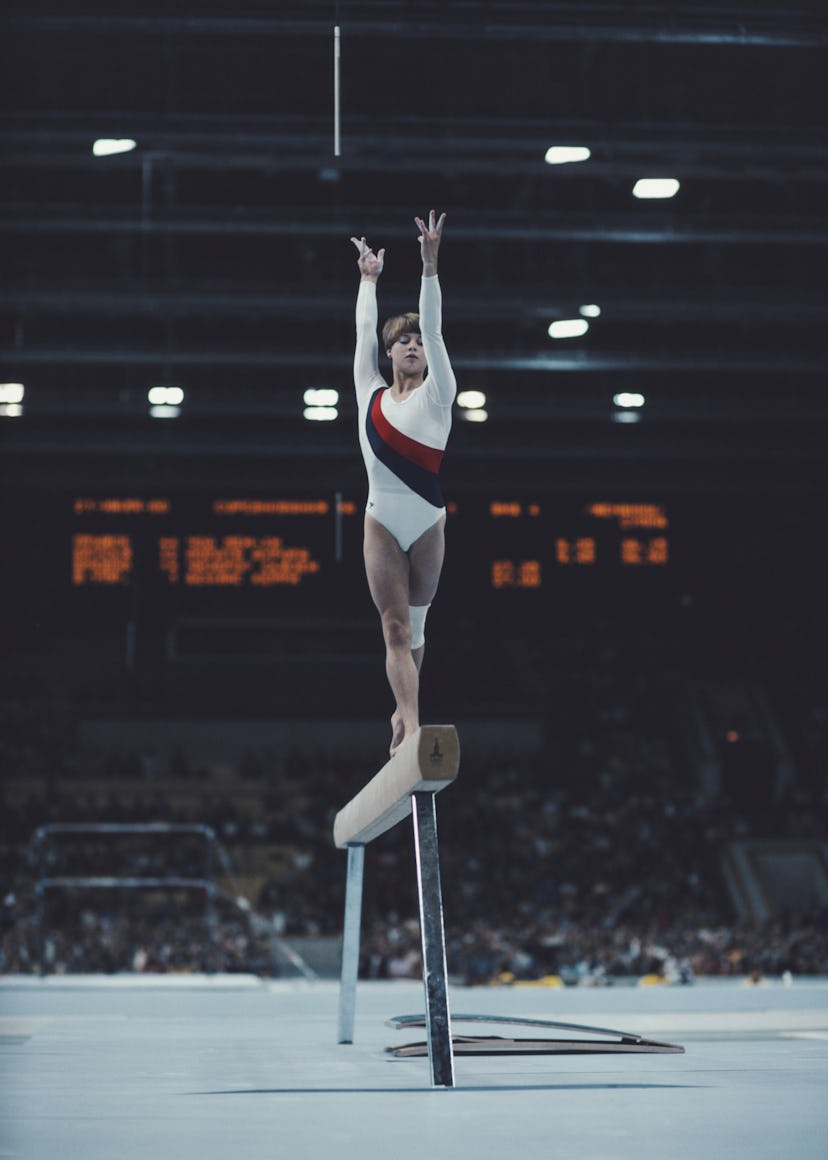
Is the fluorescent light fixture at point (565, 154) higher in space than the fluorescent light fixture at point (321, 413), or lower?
higher

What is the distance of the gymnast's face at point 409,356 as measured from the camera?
17.8 feet

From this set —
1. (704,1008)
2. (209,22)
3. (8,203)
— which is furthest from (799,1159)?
(8,203)

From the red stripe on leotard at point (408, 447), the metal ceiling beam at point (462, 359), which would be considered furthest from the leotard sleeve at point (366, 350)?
the metal ceiling beam at point (462, 359)

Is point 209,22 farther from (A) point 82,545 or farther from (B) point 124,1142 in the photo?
(A) point 82,545

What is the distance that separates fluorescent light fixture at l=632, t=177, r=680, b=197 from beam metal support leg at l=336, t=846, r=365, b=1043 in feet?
28.5

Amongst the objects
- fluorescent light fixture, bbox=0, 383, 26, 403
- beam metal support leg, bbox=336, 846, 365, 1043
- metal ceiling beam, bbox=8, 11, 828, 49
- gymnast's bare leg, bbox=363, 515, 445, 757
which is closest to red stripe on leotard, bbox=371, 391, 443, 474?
gymnast's bare leg, bbox=363, 515, 445, 757

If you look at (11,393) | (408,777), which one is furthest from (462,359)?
(408,777)

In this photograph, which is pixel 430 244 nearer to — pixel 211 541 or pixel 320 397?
pixel 320 397

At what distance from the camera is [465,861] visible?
75.3ft

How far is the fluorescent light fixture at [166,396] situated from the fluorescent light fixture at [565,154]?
6.50 meters

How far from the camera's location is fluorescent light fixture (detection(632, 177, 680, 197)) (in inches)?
521

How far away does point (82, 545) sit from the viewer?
936 inches

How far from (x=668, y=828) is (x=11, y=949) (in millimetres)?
11932

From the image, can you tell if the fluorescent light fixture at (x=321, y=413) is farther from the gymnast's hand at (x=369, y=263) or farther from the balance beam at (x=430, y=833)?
the balance beam at (x=430, y=833)
